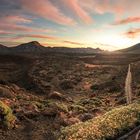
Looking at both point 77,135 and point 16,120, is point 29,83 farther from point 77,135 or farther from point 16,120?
point 77,135

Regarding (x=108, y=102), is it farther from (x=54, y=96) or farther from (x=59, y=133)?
(x=59, y=133)

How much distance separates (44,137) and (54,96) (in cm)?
1731

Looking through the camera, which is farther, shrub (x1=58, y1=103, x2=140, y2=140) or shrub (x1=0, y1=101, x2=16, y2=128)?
shrub (x1=0, y1=101, x2=16, y2=128)

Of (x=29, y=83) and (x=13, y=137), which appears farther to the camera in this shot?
(x=29, y=83)

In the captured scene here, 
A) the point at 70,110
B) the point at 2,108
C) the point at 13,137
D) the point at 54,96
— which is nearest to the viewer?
the point at 13,137

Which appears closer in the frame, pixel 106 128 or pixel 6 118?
pixel 106 128

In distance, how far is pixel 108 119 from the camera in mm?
20344

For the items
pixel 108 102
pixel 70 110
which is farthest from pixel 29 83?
pixel 70 110

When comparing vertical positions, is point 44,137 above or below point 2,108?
below

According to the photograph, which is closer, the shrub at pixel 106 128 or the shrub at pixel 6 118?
the shrub at pixel 106 128

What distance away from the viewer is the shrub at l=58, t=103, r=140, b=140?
1829 centimetres

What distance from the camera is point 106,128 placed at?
62.2 ft

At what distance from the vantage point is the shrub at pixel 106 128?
18.3m

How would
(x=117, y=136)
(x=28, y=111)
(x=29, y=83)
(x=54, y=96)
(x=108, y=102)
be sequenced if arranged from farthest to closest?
(x=29, y=83), (x=54, y=96), (x=108, y=102), (x=28, y=111), (x=117, y=136)
